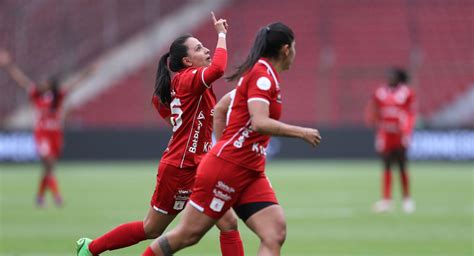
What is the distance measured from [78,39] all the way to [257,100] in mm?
28825

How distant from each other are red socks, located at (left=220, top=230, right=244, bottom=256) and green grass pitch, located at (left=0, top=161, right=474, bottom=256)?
9.91ft

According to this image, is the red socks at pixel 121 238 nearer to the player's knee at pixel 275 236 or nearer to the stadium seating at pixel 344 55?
the player's knee at pixel 275 236

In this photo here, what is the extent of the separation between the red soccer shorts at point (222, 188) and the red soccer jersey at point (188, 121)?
1009 mm

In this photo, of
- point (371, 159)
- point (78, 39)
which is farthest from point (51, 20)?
point (371, 159)

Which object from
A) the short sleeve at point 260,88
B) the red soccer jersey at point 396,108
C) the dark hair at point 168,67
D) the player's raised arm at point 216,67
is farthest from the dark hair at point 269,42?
→ the red soccer jersey at point 396,108

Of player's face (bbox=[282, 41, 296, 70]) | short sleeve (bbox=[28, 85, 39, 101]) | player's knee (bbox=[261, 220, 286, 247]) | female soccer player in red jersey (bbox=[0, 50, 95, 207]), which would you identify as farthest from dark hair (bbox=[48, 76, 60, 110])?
player's knee (bbox=[261, 220, 286, 247])

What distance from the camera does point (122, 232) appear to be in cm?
898

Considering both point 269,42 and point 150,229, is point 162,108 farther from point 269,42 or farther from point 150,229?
point 269,42

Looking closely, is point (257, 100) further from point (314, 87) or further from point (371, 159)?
point (314, 87)

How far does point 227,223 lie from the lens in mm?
8406

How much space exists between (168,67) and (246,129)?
5.25ft

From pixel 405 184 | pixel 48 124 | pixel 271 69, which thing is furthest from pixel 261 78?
pixel 48 124

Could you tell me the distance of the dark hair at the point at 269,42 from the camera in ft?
24.4

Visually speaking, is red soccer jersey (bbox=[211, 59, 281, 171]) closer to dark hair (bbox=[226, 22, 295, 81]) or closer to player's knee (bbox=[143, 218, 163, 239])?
dark hair (bbox=[226, 22, 295, 81])
